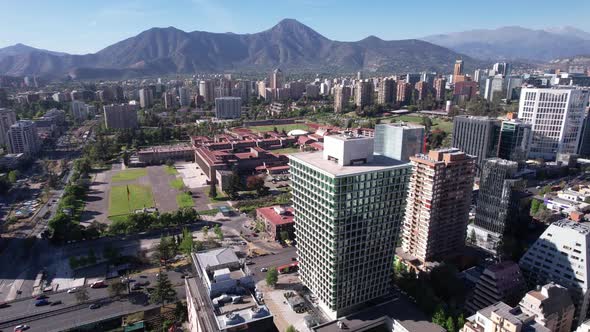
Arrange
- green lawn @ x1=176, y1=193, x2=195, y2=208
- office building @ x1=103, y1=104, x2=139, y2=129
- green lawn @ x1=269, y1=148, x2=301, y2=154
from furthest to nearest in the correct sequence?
office building @ x1=103, y1=104, x2=139, y2=129
green lawn @ x1=269, y1=148, x2=301, y2=154
green lawn @ x1=176, y1=193, x2=195, y2=208

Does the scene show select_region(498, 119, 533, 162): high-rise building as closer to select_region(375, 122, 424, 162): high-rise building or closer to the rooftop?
select_region(375, 122, 424, 162): high-rise building

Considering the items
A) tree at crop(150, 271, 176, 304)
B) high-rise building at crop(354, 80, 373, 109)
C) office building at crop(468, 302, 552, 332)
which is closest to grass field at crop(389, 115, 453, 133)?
high-rise building at crop(354, 80, 373, 109)

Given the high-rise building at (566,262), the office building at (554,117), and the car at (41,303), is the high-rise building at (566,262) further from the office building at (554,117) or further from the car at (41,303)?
→ the office building at (554,117)

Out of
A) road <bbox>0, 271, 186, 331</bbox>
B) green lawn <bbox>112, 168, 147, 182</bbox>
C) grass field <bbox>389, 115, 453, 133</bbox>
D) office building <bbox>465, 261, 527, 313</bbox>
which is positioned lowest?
road <bbox>0, 271, 186, 331</bbox>

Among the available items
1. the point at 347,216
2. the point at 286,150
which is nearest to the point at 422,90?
the point at 286,150

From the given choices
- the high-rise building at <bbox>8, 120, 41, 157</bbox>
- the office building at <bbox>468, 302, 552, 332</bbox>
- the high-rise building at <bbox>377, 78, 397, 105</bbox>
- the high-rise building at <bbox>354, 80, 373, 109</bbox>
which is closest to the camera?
the office building at <bbox>468, 302, 552, 332</bbox>

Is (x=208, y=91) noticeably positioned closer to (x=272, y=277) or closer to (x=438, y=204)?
(x=272, y=277)

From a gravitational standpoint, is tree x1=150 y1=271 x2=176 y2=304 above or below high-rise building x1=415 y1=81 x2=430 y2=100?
below

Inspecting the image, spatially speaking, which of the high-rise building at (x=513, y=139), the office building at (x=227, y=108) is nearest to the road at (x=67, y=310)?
the high-rise building at (x=513, y=139)
